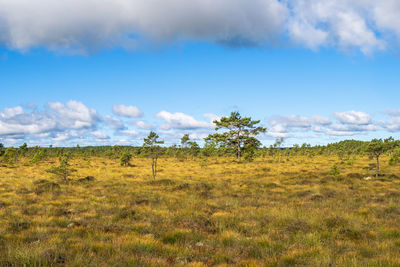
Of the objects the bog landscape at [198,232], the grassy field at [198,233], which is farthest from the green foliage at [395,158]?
the grassy field at [198,233]

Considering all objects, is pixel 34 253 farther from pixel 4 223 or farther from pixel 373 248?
pixel 373 248

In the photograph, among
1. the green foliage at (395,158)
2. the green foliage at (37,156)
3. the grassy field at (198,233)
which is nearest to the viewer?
the grassy field at (198,233)

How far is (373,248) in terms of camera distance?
6.21 m

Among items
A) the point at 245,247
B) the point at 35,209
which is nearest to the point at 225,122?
the point at 35,209

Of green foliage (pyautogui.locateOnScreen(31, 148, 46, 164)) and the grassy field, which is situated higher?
green foliage (pyautogui.locateOnScreen(31, 148, 46, 164))

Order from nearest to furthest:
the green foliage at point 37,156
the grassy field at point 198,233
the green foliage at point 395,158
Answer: the grassy field at point 198,233, the green foliage at point 395,158, the green foliage at point 37,156

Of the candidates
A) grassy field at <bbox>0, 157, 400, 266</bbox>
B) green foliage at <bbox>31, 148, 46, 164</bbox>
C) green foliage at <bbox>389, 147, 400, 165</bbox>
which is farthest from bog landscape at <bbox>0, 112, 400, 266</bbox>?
green foliage at <bbox>31, 148, 46, 164</bbox>

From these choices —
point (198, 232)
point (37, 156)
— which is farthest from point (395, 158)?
point (37, 156)

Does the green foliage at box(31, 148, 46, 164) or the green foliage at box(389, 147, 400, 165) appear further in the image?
the green foliage at box(31, 148, 46, 164)

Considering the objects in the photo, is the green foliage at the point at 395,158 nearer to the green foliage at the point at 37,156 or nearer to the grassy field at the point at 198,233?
the grassy field at the point at 198,233

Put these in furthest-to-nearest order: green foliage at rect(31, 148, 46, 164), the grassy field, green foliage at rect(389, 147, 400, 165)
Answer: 1. green foliage at rect(31, 148, 46, 164)
2. green foliage at rect(389, 147, 400, 165)
3. the grassy field

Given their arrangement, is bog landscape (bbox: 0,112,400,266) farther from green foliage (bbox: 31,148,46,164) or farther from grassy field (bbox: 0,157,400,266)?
green foliage (bbox: 31,148,46,164)

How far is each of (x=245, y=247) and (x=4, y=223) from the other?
8.28 meters

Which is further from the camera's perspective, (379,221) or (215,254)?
(379,221)
